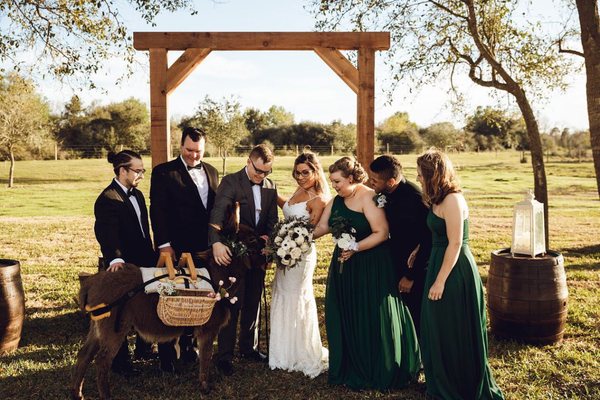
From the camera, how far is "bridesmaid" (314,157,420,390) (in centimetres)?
445

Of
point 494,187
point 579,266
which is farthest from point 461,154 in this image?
point 579,266

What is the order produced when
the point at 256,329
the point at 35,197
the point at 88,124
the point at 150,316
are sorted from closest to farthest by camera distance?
the point at 150,316
the point at 256,329
the point at 35,197
the point at 88,124

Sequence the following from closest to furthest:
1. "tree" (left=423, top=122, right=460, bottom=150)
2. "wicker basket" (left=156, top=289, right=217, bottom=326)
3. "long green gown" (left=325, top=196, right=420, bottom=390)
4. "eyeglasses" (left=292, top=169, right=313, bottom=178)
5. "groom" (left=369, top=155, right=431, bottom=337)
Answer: "wicker basket" (left=156, top=289, right=217, bottom=326), "long green gown" (left=325, top=196, right=420, bottom=390), "groom" (left=369, top=155, right=431, bottom=337), "eyeglasses" (left=292, top=169, right=313, bottom=178), "tree" (left=423, top=122, right=460, bottom=150)

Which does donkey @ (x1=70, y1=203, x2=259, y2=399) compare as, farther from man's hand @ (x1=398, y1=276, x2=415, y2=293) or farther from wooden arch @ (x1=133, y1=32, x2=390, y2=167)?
wooden arch @ (x1=133, y1=32, x2=390, y2=167)

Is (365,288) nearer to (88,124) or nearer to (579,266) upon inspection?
(579,266)

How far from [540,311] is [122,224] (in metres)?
4.06

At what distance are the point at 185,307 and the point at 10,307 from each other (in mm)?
2345

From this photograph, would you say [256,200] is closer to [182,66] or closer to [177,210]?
[177,210]

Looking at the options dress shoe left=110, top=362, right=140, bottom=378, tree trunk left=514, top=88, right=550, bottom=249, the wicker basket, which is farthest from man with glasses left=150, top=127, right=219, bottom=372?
tree trunk left=514, top=88, right=550, bottom=249

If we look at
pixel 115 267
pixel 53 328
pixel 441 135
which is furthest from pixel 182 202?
pixel 441 135

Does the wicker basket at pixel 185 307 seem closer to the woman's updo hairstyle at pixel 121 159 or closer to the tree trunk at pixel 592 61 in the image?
the woman's updo hairstyle at pixel 121 159

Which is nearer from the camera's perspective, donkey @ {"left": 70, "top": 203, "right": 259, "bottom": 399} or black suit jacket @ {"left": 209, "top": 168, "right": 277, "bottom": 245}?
donkey @ {"left": 70, "top": 203, "right": 259, "bottom": 399}

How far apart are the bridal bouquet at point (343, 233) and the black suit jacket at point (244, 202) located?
0.69 m

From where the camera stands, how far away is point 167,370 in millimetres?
4832
